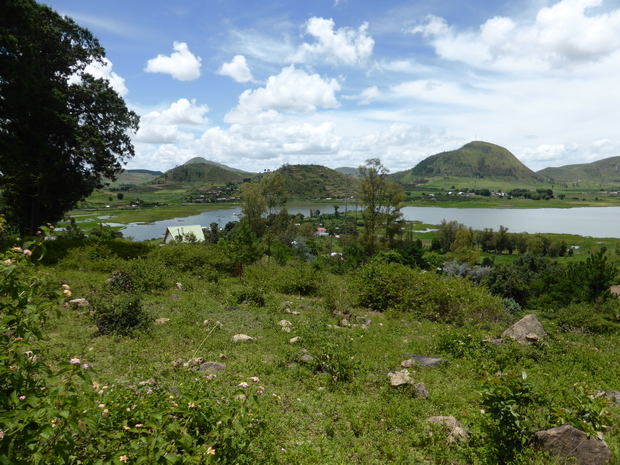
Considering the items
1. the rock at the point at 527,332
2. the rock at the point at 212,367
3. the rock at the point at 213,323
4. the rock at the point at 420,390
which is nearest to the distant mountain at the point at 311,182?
the rock at the point at 527,332

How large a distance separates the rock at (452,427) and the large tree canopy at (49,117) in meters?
15.5

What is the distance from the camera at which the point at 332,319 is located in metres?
9.93

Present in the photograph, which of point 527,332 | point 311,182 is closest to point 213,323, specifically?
point 527,332

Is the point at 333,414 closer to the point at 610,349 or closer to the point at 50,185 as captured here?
the point at 610,349

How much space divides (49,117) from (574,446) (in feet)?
59.0

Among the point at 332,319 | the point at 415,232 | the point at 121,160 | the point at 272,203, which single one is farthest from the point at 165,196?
the point at 332,319

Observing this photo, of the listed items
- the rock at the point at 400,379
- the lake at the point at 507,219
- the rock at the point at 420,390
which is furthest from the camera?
the lake at the point at 507,219

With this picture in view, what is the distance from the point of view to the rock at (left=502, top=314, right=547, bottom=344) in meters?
8.26

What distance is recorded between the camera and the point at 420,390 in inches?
221

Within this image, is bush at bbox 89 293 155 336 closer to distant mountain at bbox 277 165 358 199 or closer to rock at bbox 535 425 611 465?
rock at bbox 535 425 611 465

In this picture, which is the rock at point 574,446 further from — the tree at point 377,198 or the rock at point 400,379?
the tree at point 377,198

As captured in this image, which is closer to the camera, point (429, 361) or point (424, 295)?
point (429, 361)

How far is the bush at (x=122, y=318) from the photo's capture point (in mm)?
7082

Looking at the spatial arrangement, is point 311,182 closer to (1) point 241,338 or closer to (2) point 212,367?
(1) point 241,338
